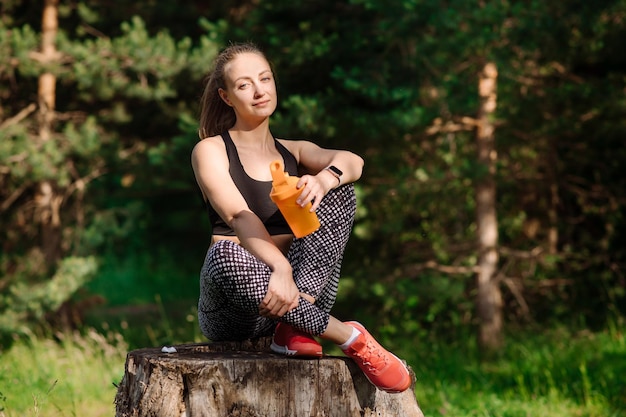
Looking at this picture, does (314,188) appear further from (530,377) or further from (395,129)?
(395,129)

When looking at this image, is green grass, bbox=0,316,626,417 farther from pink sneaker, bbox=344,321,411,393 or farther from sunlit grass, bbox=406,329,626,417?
pink sneaker, bbox=344,321,411,393

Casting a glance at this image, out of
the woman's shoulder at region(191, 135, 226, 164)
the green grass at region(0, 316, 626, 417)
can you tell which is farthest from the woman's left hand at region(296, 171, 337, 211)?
the green grass at region(0, 316, 626, 417)

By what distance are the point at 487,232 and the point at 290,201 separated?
4657 millimetres

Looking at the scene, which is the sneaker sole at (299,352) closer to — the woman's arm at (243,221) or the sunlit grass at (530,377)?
the woman's arm at (243,221)

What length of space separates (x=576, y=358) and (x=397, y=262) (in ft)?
7.60

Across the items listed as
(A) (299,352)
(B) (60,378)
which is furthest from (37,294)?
(A) (299,352)

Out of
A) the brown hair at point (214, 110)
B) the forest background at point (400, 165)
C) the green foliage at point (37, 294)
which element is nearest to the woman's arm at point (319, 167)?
the brown hair at point (214, 110)

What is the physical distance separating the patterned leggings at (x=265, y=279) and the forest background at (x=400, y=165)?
2262mm

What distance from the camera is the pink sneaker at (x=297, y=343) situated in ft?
8.93

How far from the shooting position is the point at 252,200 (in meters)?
2.96

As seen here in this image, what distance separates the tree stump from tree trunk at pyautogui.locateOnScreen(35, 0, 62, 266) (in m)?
5.56

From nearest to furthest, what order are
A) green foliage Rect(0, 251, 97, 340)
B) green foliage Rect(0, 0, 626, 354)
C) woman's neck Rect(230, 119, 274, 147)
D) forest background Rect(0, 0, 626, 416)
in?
woman's neck Rect(230, 119, 274, 147)
forest background Rect(0, 0, 626, 416)
green foliage Rect(0, 0, 626, 354)
green foliage Rect(0, 251, 97, 340)

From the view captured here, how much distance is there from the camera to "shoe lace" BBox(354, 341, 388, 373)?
2.76 metres

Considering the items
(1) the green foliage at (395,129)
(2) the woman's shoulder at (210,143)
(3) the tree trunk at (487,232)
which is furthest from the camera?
(3) the tree trunk at (487,232)
